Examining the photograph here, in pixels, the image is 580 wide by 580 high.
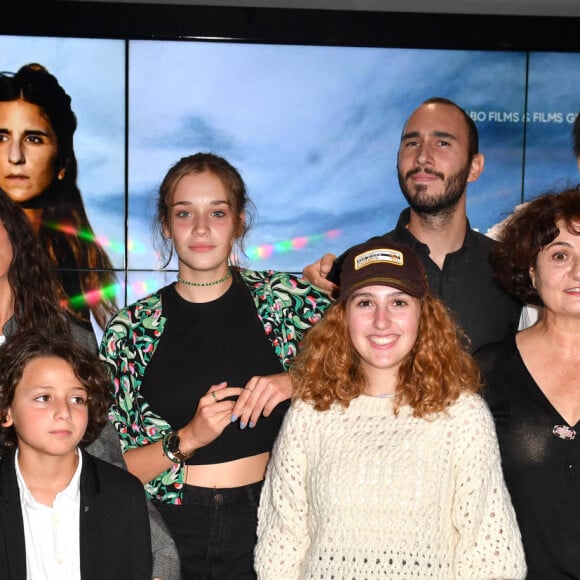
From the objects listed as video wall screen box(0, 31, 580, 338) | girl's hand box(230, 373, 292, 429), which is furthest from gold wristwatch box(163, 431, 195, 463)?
video wall screen box(0, 31, 580, 338)

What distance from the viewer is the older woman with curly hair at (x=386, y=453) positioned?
80.8 inches

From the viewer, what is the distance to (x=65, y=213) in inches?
173

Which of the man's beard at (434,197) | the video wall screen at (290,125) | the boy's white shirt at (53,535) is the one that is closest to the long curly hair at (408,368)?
the boy's white shirt at (53,535)

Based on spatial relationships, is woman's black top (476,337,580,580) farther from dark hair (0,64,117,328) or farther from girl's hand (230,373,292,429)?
dark hair (0,64,117,328)

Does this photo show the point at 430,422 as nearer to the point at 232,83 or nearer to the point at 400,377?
the point at 400,377

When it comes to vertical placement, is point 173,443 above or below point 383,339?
below

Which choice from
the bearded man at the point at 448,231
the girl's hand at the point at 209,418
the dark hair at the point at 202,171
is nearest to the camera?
the girl's hand at the point at 209,418

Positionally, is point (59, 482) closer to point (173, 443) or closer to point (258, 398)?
point (173, 443)

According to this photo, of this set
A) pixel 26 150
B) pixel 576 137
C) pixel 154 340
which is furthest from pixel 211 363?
pixel 576 137

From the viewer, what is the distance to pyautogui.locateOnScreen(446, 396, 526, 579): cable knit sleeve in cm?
203

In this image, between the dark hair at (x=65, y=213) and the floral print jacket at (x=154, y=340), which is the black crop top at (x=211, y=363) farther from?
the dark hair at (x=65, y=213)

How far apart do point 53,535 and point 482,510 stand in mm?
1046

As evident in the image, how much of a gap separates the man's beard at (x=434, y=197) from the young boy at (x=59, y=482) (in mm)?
1364

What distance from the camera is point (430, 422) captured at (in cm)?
214
